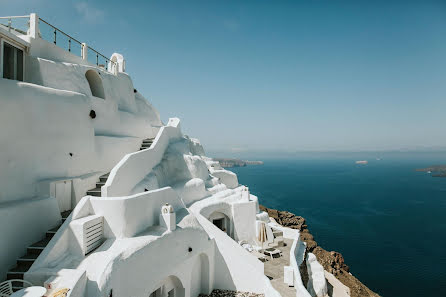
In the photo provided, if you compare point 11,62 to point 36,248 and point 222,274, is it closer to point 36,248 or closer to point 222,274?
point 36,248

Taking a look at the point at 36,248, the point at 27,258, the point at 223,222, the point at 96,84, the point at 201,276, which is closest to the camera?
the point at 27,258

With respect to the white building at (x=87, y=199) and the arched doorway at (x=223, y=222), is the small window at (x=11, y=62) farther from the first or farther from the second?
the arched doorway at (x=223, y=222)

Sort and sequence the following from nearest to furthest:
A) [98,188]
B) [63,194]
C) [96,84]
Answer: [63,194] < [98,188] < [96,84]

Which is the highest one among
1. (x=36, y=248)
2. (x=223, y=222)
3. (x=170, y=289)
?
(x=36, y=248)

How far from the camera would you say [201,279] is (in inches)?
576

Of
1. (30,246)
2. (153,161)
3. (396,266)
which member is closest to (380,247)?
(396,266)

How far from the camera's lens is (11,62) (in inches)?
408

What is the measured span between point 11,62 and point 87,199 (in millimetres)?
6322

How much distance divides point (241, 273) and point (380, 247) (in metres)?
39.8

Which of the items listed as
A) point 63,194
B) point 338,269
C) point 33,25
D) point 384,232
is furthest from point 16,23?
point 384,232

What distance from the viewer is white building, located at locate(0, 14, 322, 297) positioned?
8.25 m

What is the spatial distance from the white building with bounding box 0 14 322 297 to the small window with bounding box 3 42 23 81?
0.13 ft

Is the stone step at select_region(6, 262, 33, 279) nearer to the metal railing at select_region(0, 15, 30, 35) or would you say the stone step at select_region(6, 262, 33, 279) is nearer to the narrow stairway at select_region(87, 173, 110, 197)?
the narrow stairway at select_region(87, 173, 110, 197)

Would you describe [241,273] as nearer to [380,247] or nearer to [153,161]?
[153,161]
